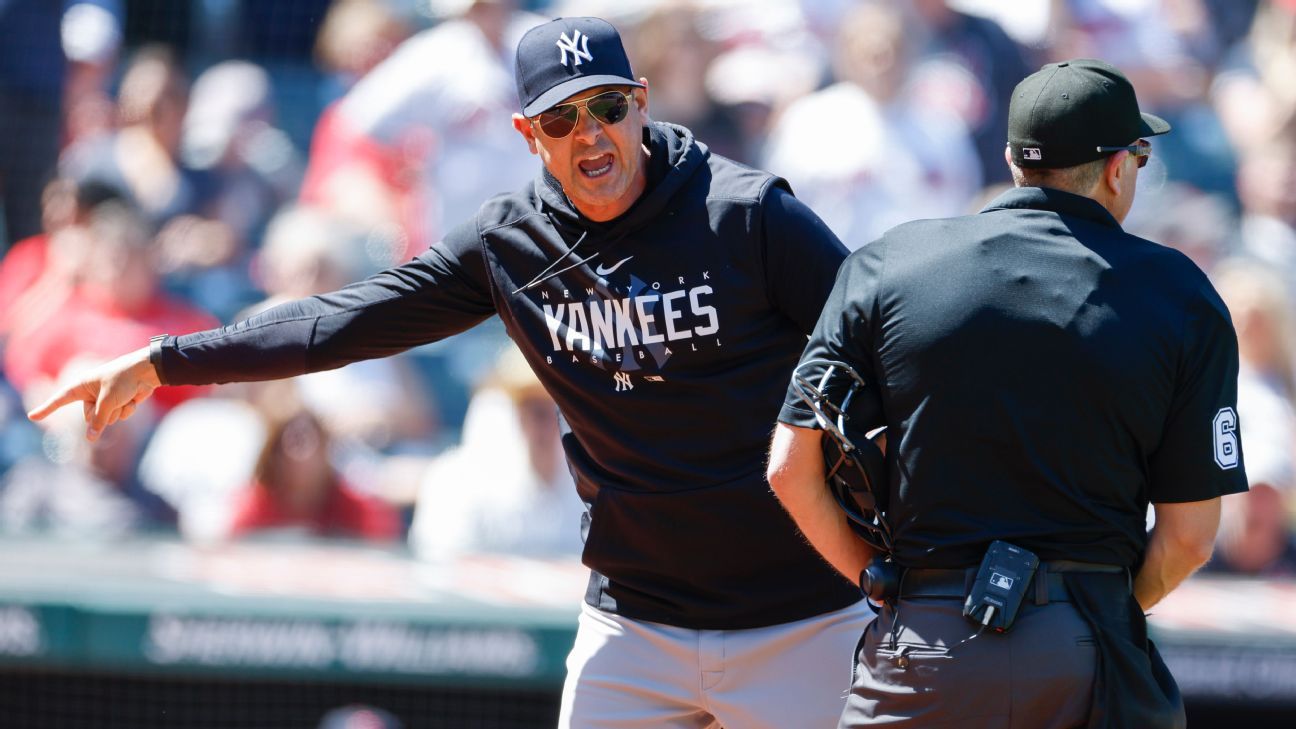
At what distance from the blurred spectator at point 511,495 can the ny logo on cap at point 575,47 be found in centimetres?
308

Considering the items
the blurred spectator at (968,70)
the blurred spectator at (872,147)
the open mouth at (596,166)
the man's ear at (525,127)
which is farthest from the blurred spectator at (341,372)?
the open mouth at (596,166)

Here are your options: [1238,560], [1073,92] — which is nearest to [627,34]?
[1238,560]

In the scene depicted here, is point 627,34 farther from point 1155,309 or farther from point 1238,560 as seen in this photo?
point 1155,309

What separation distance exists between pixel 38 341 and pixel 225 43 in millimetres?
1805

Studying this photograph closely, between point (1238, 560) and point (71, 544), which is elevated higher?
point (71, 544)

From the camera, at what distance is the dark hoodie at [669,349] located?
8.40 feet

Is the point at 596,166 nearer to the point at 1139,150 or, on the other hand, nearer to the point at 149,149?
the point at 1139,150

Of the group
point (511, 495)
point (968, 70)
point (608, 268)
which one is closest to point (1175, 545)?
point (608, 268)

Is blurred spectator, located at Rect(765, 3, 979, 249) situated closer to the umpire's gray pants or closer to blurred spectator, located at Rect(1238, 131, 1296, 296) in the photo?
blurred spectator, located at Rect(1238, 131, 1296, 296)

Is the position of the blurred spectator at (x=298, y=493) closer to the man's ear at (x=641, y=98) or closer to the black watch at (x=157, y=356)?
the black watch at (x=157, y=356)

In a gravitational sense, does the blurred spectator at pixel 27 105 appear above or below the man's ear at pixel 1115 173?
above

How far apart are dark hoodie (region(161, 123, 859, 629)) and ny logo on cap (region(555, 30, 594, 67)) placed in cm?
20

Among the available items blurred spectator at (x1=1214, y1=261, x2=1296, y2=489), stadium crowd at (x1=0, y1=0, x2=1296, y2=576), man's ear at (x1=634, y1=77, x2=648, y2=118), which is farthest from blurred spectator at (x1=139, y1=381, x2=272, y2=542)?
blurred spectator at (x1=1214, y1=261, x2=1296, y2=489)

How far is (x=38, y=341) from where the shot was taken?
245 inches
